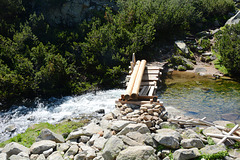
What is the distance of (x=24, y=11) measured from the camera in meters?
22.5

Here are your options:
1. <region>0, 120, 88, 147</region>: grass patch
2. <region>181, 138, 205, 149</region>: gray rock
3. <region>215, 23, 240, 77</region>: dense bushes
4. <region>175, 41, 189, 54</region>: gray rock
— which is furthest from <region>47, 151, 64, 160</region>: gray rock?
<region>175, 41, 189, 54</region>: gray rock

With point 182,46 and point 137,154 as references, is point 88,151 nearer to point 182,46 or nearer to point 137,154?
point 137,154

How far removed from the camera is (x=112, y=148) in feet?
23.1

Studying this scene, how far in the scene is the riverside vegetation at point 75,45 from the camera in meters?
16.0

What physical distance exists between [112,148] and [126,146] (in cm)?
56

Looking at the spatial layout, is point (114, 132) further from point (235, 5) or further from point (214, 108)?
point (235, 5)

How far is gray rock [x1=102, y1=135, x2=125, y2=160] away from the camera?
22.8ft

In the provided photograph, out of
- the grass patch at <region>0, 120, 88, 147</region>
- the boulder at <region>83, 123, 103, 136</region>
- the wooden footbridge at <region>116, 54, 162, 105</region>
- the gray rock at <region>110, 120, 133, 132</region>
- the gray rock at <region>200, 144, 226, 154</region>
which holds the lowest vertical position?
the grass patch at <region>0, 120, 88, 147</region>

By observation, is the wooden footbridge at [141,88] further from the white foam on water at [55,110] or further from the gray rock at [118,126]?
the white foam on water at [55,110]

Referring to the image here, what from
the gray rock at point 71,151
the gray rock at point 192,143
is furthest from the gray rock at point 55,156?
the gray rock at point 192,143

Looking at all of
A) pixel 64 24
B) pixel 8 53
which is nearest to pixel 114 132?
pixel 8 53

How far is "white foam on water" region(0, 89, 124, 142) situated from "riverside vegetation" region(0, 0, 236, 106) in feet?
3.69

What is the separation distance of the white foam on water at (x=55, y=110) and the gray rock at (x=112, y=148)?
6554mm

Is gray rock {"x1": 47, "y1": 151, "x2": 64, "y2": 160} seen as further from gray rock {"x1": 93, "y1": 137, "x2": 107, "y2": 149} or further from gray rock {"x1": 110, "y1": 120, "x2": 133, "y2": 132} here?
gray rock {"x1": 110, "y1": 120, "x2": 133, "y2": 132}
